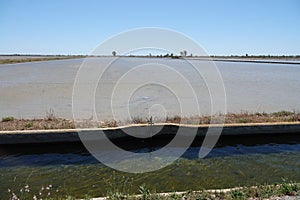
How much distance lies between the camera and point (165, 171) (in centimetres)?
575

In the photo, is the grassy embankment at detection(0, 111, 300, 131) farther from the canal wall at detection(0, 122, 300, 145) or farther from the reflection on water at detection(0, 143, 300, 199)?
the reflection on water at detection(0, 143, 300, 199)

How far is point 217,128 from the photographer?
726 centimetres

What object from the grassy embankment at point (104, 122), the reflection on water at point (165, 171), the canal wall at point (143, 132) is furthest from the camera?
the grassy embankment at point (104, 122)

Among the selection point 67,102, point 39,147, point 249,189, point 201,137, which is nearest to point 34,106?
point 67,102

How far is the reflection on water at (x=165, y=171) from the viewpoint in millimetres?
5145

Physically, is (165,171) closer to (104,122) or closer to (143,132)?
(143,132)

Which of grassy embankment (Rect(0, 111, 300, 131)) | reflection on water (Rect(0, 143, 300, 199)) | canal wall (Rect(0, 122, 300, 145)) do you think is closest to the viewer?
reflection on water (Rect(0, 143, 300, 199))

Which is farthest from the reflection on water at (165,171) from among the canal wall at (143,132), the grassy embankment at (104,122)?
the grassy embankment at (104,122)

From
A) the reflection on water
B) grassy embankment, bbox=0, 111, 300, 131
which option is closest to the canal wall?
the reflection on water

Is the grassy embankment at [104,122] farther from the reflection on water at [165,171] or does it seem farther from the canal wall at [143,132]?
the reflection on water at [165,171]

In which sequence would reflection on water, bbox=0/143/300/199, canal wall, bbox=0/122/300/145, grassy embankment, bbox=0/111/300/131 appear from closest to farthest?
reflection on water, bbox=0/143/300/199, canal wall, bbox=0/122/300/145, grassy embankment, bbox=0/111/300/131

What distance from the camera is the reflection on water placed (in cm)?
514

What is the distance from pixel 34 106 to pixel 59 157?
5976mm

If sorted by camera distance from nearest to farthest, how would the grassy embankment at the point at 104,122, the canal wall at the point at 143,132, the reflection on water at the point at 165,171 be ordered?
the reflection on water at the point at 165,171, the canal wall at the point at 143,132, the grassy embankment at the point at 104,122
